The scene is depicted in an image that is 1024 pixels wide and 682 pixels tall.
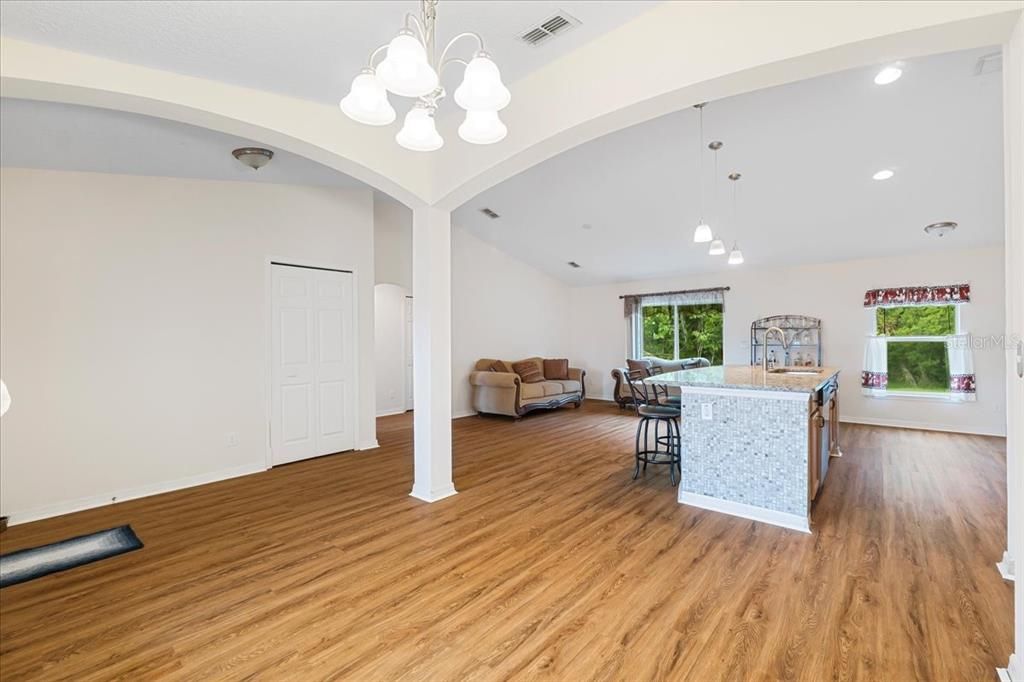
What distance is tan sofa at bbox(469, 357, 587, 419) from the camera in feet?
23.0

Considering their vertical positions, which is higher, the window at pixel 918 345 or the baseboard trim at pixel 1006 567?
the window at pixel 918 345

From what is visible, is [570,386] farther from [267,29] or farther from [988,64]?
[267,29]

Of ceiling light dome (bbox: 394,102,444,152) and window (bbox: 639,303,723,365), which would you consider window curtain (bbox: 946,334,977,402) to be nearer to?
window (bbox: 639,303,723,365)

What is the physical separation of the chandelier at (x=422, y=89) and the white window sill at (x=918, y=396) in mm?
7235

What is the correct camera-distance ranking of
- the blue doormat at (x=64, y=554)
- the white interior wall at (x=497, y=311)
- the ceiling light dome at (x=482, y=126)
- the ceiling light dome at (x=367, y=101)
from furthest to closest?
the white interior wall at (x=497, y=311) → the blue doormat at (x=64, y=554) → the ceiling light dome at (x=482, y=126) → the ceiling light dome at (x=367, y=101)

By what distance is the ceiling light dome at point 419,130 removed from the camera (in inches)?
74.0

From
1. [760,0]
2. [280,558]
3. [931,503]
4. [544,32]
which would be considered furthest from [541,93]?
[931,503]

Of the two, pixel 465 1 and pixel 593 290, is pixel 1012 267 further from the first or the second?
pixel 593 290

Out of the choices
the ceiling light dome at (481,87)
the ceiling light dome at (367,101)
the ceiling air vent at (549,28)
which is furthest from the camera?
the ceiling air vent at (549,28)

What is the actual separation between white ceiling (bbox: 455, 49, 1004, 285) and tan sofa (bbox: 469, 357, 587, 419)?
7.39 ft

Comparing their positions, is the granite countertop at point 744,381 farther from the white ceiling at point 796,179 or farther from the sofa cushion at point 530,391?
the sofa cushion at point 530,391

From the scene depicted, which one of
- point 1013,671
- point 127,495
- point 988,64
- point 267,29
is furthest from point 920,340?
point 127,495

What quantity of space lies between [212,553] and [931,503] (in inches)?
199

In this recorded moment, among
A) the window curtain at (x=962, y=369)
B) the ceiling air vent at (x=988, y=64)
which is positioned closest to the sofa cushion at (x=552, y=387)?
the window curtain at (x=962, y=369)
